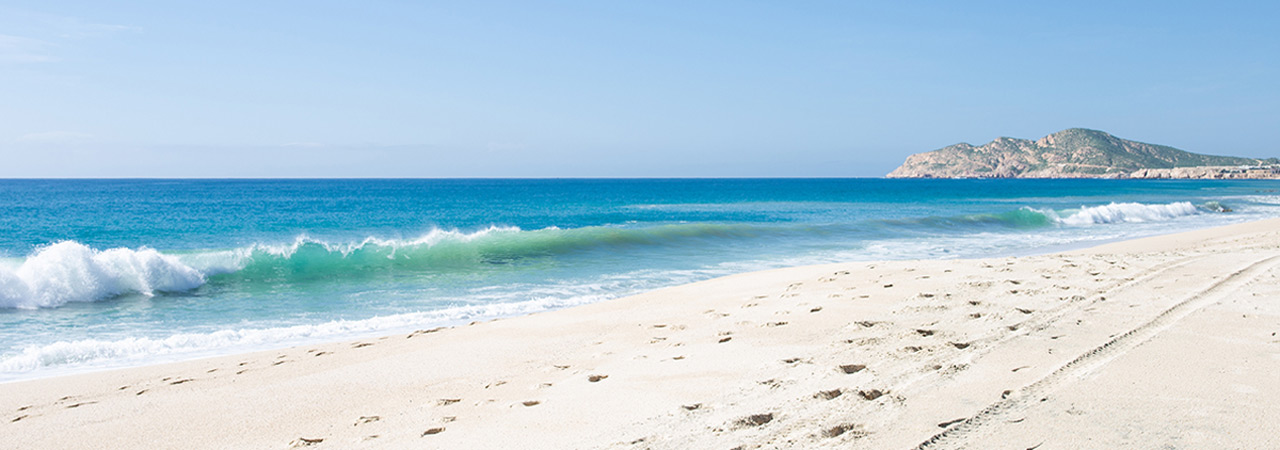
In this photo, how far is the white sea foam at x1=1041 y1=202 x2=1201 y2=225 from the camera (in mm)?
29891

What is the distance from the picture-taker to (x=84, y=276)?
11.0m

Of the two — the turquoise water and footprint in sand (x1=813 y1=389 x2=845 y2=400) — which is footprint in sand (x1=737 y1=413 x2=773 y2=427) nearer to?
footprint in sand (x1=813 y1=389 x2=845 y2=400)

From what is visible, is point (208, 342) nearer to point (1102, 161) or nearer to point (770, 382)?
point (770, 382)

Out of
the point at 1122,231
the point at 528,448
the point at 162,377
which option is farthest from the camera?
the point at 1122,231

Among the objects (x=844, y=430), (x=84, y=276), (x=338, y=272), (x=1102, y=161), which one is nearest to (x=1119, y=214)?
(x=338, y=272)

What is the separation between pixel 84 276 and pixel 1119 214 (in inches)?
1472

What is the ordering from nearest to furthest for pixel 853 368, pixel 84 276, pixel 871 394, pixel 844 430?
pixel 844 430, pixel 871 394, pixel 853 368, pixel 84 276

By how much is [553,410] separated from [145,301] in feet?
33.8

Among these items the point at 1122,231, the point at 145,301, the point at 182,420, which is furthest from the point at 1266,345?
the point at 1122,231

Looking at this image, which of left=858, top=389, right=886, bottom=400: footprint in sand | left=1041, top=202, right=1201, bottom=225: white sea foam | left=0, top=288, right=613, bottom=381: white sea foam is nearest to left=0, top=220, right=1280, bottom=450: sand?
left=858, top=389, right=886, bottom=400: footprint in sand

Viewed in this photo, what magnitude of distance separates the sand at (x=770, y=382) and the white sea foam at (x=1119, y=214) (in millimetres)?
25320

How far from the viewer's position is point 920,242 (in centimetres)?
2075

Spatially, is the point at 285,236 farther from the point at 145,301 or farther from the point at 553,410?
the point at 553,410

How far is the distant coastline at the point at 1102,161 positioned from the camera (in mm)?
147875
